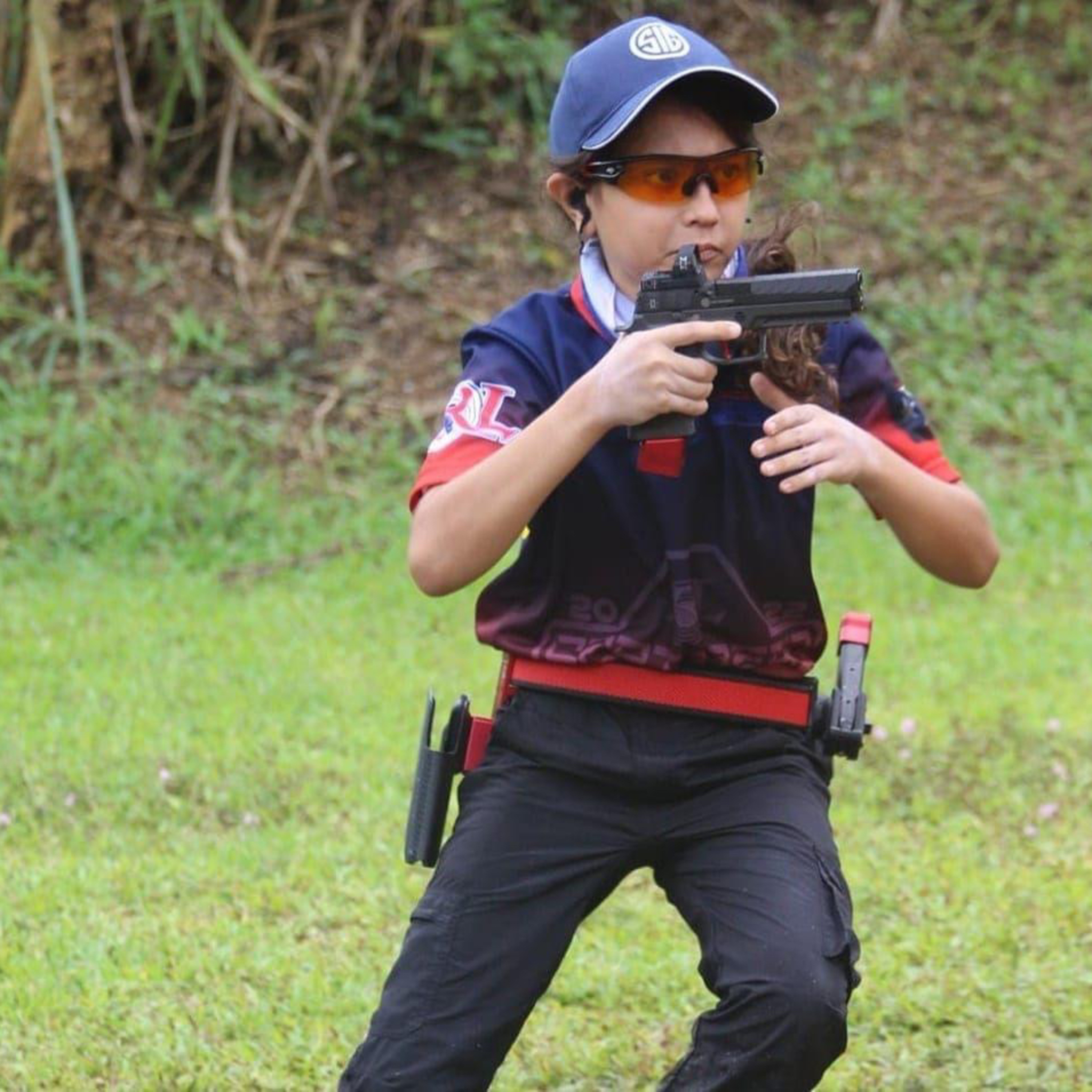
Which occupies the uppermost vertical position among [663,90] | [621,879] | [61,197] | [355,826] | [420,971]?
[61,197]

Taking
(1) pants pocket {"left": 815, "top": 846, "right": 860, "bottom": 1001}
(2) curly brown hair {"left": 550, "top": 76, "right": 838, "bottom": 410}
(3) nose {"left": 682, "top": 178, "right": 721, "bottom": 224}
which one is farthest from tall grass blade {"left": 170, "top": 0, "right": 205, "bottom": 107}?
(1) pants pocket {"left": 815, "top": 846, "right": 860, "bottom": 1001}

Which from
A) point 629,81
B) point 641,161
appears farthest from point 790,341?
point 629,81

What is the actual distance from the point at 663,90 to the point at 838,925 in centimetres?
117

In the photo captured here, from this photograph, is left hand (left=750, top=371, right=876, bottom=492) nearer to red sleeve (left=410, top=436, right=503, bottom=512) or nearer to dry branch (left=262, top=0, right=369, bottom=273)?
red sleeve (left=410, top=436, right=503, bottom=512)

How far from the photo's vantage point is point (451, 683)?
20.4 feet

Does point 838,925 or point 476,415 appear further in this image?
point 476,415

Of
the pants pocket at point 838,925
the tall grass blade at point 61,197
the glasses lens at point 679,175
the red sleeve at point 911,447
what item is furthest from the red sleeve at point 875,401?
the tall grass blade at point 61,197

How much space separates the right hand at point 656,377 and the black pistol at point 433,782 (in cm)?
56

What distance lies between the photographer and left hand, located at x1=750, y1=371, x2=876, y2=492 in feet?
9.09

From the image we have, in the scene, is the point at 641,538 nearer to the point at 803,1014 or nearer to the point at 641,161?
the point at 641,161

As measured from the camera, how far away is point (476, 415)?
3000mm

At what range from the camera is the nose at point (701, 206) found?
9.80ft

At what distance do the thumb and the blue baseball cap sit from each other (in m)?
0.39

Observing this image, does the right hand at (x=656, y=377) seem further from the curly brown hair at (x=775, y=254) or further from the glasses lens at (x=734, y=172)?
the glasses lens at (x=734, y=172)
